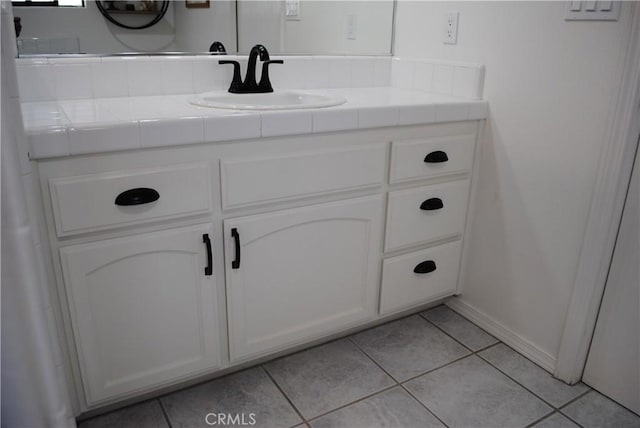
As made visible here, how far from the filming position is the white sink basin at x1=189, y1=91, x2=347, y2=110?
5.09ft

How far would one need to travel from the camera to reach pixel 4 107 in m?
0.94

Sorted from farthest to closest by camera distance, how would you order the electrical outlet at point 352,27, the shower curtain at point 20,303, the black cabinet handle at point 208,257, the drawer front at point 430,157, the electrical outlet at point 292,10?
the electrical outlet at point 352,27, the electrical outlet at point 292,10, the drawer front at point 430,157, the black cabinet handle at point 208,257, the shower curtain at point 20,303

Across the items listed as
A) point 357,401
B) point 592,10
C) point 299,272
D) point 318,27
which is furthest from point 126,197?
point 592,10

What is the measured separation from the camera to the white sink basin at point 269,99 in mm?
1551

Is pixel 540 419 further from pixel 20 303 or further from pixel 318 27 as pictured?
pixel 318 27

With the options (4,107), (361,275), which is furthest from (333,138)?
(4,107)

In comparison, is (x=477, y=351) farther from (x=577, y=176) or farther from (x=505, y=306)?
(x=577, y=176)

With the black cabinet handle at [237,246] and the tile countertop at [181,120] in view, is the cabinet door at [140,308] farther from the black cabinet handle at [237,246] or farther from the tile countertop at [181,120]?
the tile countertop at [181,120]

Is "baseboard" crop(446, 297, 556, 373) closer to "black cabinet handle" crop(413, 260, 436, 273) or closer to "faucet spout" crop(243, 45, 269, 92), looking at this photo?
"black cabinet handle" crop(413, 260, 436, 273)

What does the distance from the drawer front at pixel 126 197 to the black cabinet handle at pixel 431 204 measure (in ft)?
2.50

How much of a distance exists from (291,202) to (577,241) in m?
0.87
